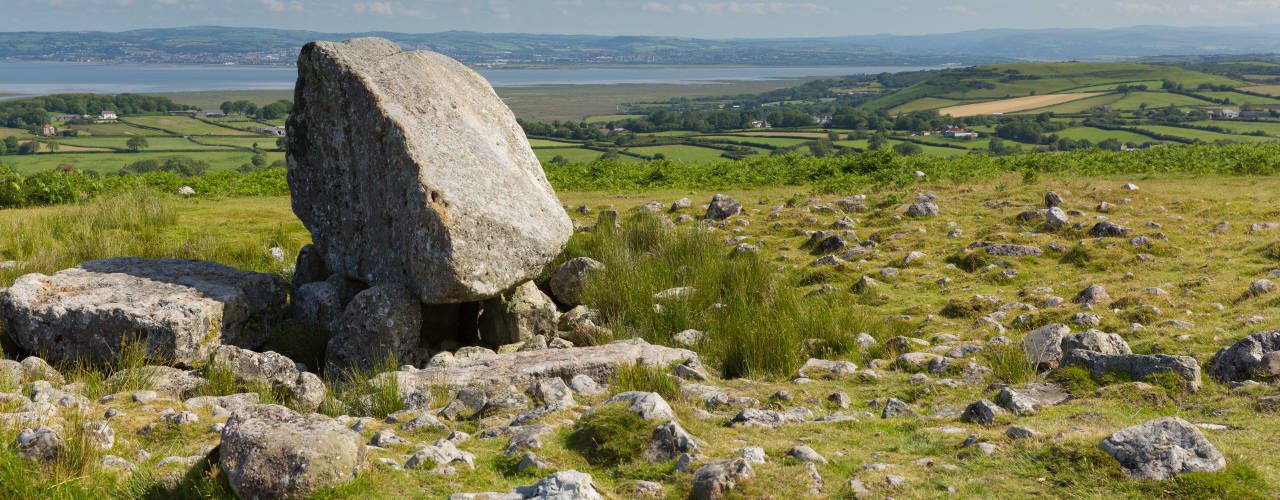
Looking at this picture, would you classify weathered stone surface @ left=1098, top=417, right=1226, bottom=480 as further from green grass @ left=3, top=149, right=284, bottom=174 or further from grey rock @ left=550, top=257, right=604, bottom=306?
green grass @ left=3, top=149, right=284, bottom=174

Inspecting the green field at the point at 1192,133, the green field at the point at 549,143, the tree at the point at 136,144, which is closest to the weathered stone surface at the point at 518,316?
the green field at the point at 549,143

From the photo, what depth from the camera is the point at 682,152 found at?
2549 inches

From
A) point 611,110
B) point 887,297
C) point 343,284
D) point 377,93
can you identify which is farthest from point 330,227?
point 611,110

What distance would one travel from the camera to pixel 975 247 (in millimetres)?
15117

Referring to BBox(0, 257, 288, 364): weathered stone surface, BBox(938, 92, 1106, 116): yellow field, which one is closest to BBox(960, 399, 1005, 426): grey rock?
BBox(0, 257, 288, 364): weathered stone surface

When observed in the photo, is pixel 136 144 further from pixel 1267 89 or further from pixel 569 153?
pixel 1267 89

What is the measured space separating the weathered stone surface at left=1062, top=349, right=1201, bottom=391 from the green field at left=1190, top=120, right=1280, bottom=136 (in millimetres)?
68112

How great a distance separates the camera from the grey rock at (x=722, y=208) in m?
19.3

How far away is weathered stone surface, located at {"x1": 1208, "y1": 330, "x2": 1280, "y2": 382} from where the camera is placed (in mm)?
7891

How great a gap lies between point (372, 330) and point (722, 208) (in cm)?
1008

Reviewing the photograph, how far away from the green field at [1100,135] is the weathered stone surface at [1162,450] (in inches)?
2443

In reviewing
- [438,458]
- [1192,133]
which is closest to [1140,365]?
[438,458]

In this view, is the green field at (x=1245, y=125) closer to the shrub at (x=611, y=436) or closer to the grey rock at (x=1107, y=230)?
the grey rock at (x=1107, y=230)

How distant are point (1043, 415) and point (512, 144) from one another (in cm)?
875
